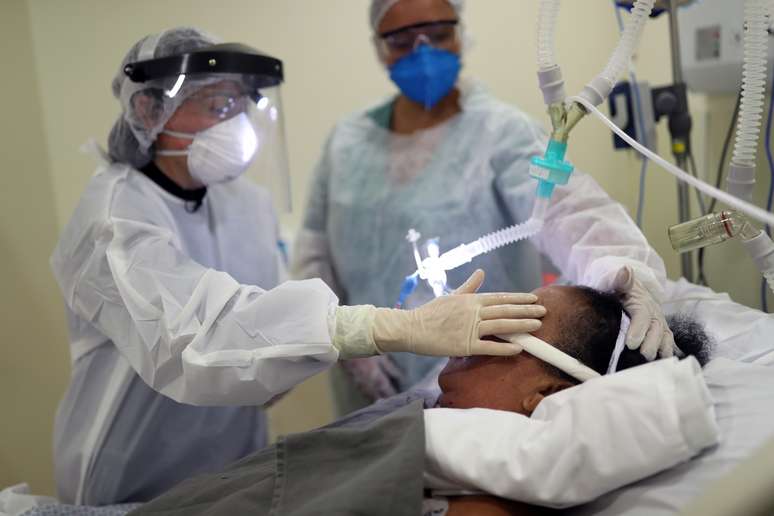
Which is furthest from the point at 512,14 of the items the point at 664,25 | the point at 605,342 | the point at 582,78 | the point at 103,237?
the point at 103,237

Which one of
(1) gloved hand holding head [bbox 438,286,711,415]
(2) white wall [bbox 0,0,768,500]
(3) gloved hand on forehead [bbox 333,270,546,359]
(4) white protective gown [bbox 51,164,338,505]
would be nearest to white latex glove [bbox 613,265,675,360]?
(1) gloved hand holding head [bbox 438,286,711,415]

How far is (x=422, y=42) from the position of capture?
166 centimetres

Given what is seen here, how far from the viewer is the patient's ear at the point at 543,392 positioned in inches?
38.8

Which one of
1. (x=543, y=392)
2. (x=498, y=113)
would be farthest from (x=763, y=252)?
(x=498, y=113)

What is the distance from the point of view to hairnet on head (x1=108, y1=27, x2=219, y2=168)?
1.32m

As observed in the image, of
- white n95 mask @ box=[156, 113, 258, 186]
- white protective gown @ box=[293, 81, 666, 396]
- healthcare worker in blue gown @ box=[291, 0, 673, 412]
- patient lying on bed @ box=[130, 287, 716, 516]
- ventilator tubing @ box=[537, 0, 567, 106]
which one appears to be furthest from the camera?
healthcare worker in blue gown @ box=[291, 0, 673, 412]

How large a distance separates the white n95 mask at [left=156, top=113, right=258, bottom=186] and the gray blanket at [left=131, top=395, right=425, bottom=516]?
0.65 meters

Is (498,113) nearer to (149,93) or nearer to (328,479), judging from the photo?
(149,93)

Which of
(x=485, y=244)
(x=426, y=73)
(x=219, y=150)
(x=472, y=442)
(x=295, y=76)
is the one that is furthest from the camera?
(x=295, y=76)

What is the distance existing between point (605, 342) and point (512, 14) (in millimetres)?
1048

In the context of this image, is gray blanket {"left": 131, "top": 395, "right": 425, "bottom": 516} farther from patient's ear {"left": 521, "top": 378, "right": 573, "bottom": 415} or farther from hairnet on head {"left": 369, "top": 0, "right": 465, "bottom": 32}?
hairnet on head {"left": 369, "top": 0, "right": 465, "bottom": 32}

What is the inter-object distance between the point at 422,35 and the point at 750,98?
0.85 metres

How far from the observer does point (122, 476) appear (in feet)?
4.54

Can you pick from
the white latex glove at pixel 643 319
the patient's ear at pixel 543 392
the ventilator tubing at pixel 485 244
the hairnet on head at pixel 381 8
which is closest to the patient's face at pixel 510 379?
the patient's ear at pixel 543 392
